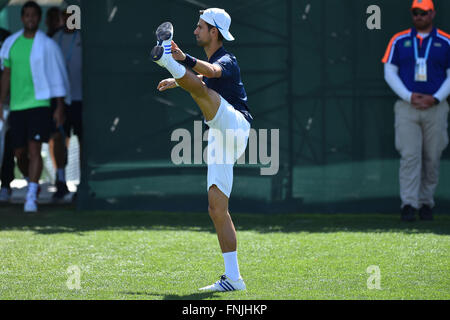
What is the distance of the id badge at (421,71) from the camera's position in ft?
31.1

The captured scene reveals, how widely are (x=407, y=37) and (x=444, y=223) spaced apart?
206 centimetres

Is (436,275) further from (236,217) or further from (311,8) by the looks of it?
(311,8)

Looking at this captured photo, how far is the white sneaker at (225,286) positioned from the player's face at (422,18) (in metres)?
4.73

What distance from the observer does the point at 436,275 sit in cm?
645

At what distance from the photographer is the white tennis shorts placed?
19.3ft

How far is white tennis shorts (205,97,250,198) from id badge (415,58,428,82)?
4.01m

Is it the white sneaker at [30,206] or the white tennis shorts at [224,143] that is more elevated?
the white tennis shorts at [224,143]

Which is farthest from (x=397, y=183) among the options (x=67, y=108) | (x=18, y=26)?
(x=18, y=26)

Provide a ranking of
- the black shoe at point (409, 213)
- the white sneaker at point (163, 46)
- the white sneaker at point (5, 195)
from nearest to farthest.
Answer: the white sneaker at point (163, 46), the black shoe at point (409, 213), the white sneaker at point (5, 195)

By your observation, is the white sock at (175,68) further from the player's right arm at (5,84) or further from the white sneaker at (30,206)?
the player's right arm at (5,84)

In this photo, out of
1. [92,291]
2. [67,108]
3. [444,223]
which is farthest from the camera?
[67,108]
